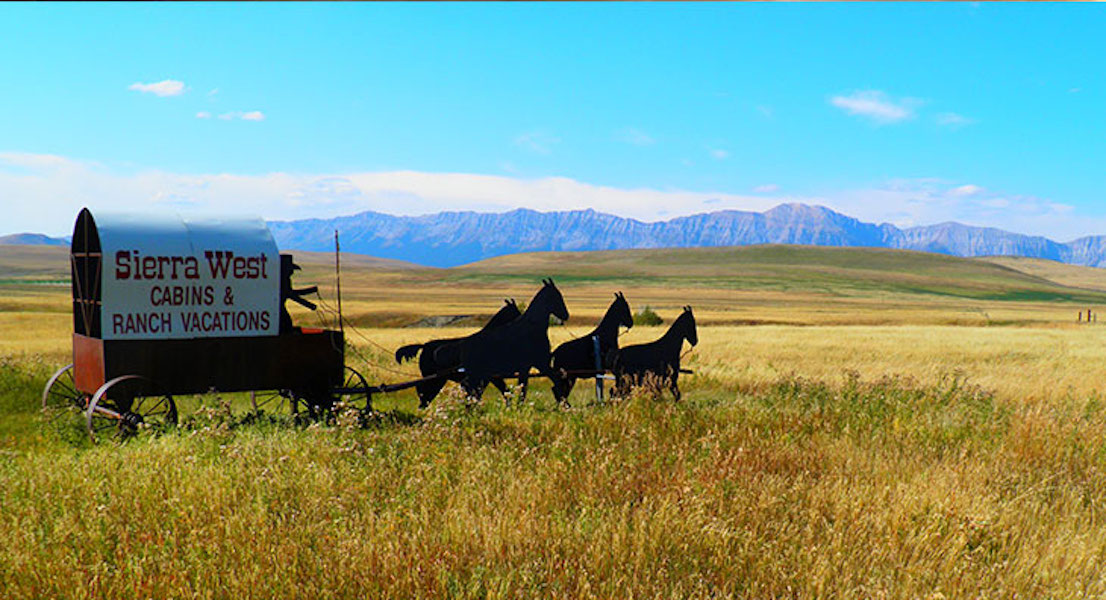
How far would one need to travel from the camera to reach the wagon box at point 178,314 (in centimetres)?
1071

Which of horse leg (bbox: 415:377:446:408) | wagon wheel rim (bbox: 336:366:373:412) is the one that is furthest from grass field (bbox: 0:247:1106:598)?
horse leg (bbox: 415:377:446:408)

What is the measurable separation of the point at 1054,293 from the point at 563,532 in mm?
221808

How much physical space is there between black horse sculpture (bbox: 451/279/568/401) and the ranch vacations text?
3.12m

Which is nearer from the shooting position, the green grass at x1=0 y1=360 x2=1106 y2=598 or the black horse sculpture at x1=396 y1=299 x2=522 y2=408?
the green grass at x1=0 y1=360 x2=1106 y2=598

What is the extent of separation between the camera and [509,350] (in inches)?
517

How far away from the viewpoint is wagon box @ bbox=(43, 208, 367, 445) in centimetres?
1071

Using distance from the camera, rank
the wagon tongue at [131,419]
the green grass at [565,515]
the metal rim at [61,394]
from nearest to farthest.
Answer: the green grass at [565,515], the wagon tongue at [131,419], the metal rim at [61,394]

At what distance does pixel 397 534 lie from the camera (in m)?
4.92

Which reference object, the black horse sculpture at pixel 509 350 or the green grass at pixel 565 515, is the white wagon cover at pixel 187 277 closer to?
the black horse sculpture at pixel 509 350

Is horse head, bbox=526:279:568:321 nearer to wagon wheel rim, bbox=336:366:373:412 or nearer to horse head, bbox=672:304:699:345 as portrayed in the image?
horse head, bbox=672:304:699:345

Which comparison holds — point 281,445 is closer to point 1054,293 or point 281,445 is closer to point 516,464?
point 516,464

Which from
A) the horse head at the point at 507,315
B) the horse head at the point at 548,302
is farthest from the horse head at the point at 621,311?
the horse head at the point at 507,315

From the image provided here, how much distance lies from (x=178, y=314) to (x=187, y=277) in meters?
0.52

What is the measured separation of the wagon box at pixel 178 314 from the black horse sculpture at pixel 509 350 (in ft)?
7.22
